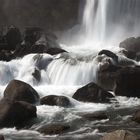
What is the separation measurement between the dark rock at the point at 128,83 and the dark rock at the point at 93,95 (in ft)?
4.54

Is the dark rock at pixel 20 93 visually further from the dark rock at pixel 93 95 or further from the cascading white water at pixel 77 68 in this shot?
the dark rock at pixel 93 95

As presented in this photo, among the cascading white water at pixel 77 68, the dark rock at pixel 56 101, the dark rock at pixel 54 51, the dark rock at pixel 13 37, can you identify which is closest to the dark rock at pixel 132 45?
the cascading white water at pixel 77 68

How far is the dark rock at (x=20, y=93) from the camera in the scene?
83.0 ft

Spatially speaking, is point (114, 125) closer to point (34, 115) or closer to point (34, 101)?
point (34, 115)

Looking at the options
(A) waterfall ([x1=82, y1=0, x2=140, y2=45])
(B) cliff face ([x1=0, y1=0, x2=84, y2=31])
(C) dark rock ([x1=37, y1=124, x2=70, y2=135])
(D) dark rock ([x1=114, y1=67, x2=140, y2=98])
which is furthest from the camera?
(B) cliff face ([x1=0, y1=0, x2=84, y2=31])

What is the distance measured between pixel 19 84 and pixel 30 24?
2681 cm

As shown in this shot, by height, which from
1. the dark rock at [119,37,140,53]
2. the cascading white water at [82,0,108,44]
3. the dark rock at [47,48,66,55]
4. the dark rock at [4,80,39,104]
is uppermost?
the cascading white water at [82,0,108,44]

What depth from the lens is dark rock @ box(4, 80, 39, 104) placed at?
83.0ft

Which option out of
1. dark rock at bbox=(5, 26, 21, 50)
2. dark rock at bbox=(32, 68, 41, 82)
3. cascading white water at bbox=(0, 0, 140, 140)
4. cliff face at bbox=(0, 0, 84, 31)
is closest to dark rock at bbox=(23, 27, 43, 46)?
dark rock at bbox=(5, 26, 21, 50)

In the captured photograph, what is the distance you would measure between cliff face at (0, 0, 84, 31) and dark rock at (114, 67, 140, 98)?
23.3 m

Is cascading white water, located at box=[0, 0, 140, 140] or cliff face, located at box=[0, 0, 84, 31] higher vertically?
cliff face, located at box=[0, 0, 84, 31]

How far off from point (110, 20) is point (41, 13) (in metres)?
8.06

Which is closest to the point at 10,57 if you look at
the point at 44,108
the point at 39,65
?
the point at 39,65

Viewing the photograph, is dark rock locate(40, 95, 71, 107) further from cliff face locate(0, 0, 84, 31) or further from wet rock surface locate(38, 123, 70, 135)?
cliff face locate(0, 0, 84, 31)
